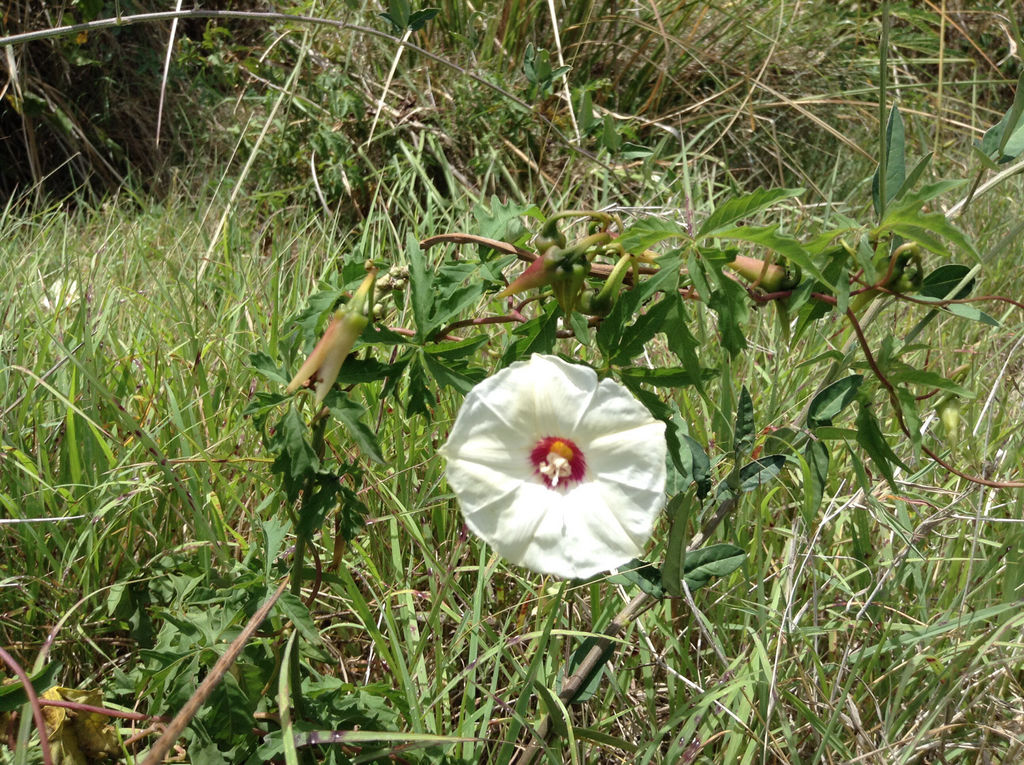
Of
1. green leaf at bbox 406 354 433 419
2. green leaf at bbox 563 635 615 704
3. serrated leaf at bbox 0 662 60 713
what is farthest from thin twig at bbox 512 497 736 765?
serrated leaf at bbox 0 662 60 713

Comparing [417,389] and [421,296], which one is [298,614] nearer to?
[417,389]

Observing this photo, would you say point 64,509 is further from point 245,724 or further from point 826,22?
point 826,22

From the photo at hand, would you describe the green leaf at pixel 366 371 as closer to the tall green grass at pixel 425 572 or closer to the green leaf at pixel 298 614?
the tall green grass at pixel 425 572

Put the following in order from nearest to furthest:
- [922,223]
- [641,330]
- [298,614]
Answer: [922,223] < [641,330] < [298,614]

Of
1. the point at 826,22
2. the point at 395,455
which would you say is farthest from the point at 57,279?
the point at 826,22

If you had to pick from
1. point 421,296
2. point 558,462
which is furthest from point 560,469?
point 421,296

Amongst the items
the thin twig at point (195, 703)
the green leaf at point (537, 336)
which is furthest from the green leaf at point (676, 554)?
the thin twig at point (195, 703)
